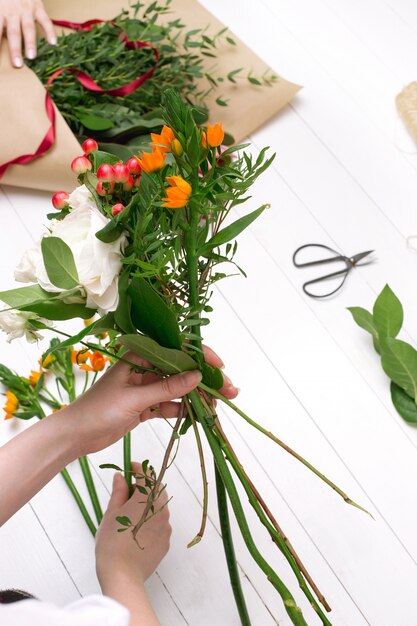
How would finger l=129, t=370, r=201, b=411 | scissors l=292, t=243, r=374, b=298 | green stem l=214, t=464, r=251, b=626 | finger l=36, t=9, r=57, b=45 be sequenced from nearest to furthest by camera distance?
finger l=129, t=370, r=201, b=411 → green stem l=214, t=464, r=251, b=626 → scissors l=292, t=243, r=374, b=298 → finger l=36, t=9, r=57, b=45

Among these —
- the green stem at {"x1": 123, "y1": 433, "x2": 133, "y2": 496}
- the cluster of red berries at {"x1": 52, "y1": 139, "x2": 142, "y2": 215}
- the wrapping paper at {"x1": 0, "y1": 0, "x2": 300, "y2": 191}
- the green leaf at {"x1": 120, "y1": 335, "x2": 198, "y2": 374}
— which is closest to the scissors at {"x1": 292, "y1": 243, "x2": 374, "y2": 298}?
the wrapping paper at {"x1": 0, "y1": 0, "x2": 300, "y2": 191}

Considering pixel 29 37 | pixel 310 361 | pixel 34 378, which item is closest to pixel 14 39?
pixel 29 37

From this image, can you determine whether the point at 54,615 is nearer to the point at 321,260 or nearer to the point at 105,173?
the point at 105,173

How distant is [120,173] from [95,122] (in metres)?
0.67

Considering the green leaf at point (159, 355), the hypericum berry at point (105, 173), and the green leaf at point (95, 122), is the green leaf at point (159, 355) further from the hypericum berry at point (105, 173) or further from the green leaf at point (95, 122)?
the green leaf at point (95, 122)

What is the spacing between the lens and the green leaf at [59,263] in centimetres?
56

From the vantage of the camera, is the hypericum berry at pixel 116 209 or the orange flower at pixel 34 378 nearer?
the hypericum berry at pixel 116 209

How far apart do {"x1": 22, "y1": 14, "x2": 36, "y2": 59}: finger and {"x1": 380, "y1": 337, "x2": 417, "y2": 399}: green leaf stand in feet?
2.33

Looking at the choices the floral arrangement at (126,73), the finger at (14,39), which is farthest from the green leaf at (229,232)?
the finger at (14,39)

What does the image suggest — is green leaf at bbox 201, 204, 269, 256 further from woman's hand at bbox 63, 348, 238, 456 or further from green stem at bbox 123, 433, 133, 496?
green stem at bbox 123, 433, 133, 496

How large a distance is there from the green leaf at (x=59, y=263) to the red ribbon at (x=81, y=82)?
664 millimetres

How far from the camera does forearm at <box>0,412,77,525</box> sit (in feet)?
2.49

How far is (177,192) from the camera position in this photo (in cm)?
54

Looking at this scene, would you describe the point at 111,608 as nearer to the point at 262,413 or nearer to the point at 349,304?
the point at 262,413
